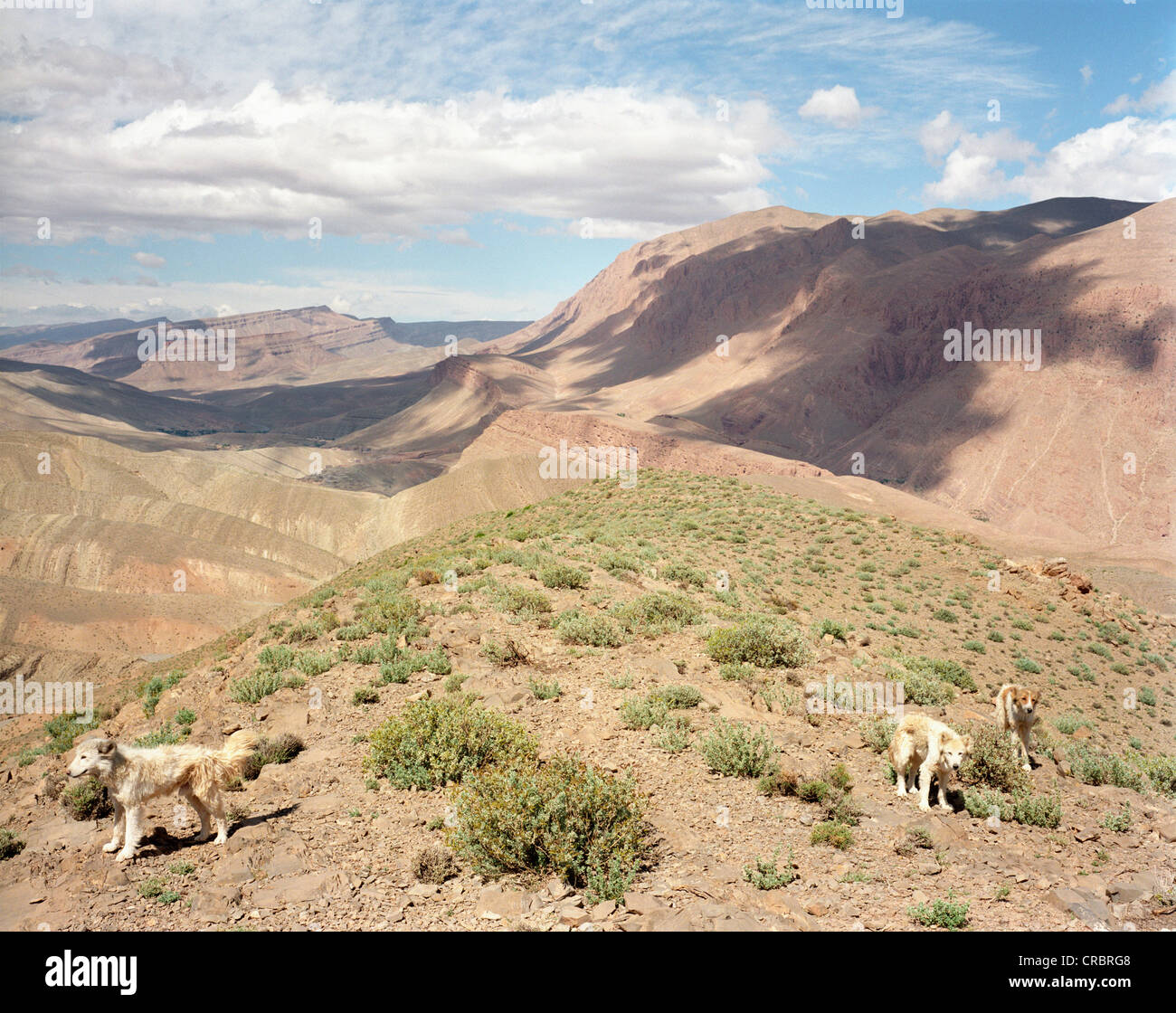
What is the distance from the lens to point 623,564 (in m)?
17.4

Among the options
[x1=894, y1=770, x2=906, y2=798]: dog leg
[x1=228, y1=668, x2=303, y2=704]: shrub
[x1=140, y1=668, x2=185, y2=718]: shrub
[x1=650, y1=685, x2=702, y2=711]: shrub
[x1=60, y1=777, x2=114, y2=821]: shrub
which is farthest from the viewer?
[x1=140, y1=668, x2=185, y2=718]: shrub

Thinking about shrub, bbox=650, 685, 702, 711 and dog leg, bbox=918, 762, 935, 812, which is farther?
shrub, bbox=650, 685, 702, 711

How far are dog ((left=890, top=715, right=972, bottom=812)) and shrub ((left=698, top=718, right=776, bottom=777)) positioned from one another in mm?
1422

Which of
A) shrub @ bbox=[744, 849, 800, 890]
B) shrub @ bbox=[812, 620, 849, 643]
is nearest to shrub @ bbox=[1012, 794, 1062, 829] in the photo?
shrub @ bbox=[744, 849, 800, 890]

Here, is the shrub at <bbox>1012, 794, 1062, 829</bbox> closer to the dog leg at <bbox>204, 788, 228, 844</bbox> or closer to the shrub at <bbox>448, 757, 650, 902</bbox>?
the shrub at <bbox>448, 757, 650, 902</bbox>

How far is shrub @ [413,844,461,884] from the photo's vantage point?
20.8ft

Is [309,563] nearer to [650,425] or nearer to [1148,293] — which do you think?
[650,425]

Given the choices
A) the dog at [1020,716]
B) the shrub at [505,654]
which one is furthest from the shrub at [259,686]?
the dog at [1020,716]

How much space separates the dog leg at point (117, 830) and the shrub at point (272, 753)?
1.51 meters

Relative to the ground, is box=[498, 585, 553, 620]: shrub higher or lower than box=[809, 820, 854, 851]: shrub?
higher

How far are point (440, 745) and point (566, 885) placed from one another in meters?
2.88

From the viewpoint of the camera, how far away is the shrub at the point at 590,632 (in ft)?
41.2

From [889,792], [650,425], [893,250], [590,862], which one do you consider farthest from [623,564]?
[893,250]
